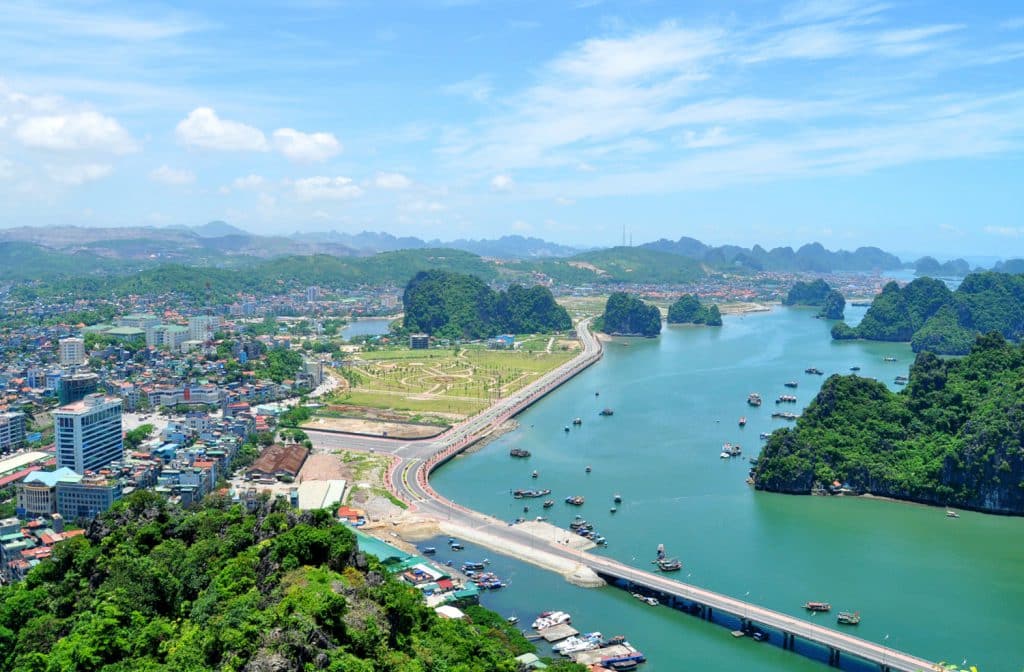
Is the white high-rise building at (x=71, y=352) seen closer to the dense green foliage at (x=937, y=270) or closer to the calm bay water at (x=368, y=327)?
the calm bay water at (x=368, y=327)

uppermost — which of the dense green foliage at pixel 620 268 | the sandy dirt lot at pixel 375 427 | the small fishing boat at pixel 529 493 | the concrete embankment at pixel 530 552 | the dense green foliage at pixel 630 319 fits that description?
the dense green foliage at pixel 620 268

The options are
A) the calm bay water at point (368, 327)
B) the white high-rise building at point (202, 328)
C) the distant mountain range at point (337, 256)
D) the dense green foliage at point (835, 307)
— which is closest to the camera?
the white high-rise building at point (202, 328)

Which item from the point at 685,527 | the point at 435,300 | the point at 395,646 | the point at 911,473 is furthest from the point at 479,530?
the point at 435,300

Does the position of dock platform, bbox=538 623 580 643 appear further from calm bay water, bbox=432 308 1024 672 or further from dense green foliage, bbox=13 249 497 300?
dense green foliage, bbox=13 249 497 300

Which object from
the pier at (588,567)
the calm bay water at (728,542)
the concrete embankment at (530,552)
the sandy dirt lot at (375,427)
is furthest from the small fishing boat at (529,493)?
the sandy dirt lot at (375,427)

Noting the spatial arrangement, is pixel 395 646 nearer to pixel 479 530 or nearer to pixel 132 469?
pixel 479 530

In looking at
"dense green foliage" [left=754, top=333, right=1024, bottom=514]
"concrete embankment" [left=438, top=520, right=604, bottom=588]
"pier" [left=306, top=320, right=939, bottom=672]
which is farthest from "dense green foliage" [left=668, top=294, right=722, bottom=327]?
"concrete embankment" [left=438, top=520, right=604, bottom=588]

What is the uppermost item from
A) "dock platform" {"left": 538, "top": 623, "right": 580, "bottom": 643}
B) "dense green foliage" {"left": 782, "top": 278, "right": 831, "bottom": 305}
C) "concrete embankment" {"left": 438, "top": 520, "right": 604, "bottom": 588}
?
"dense green foliage" {"left": 782, "top": 278, "right": 831, "bottom": 305}
